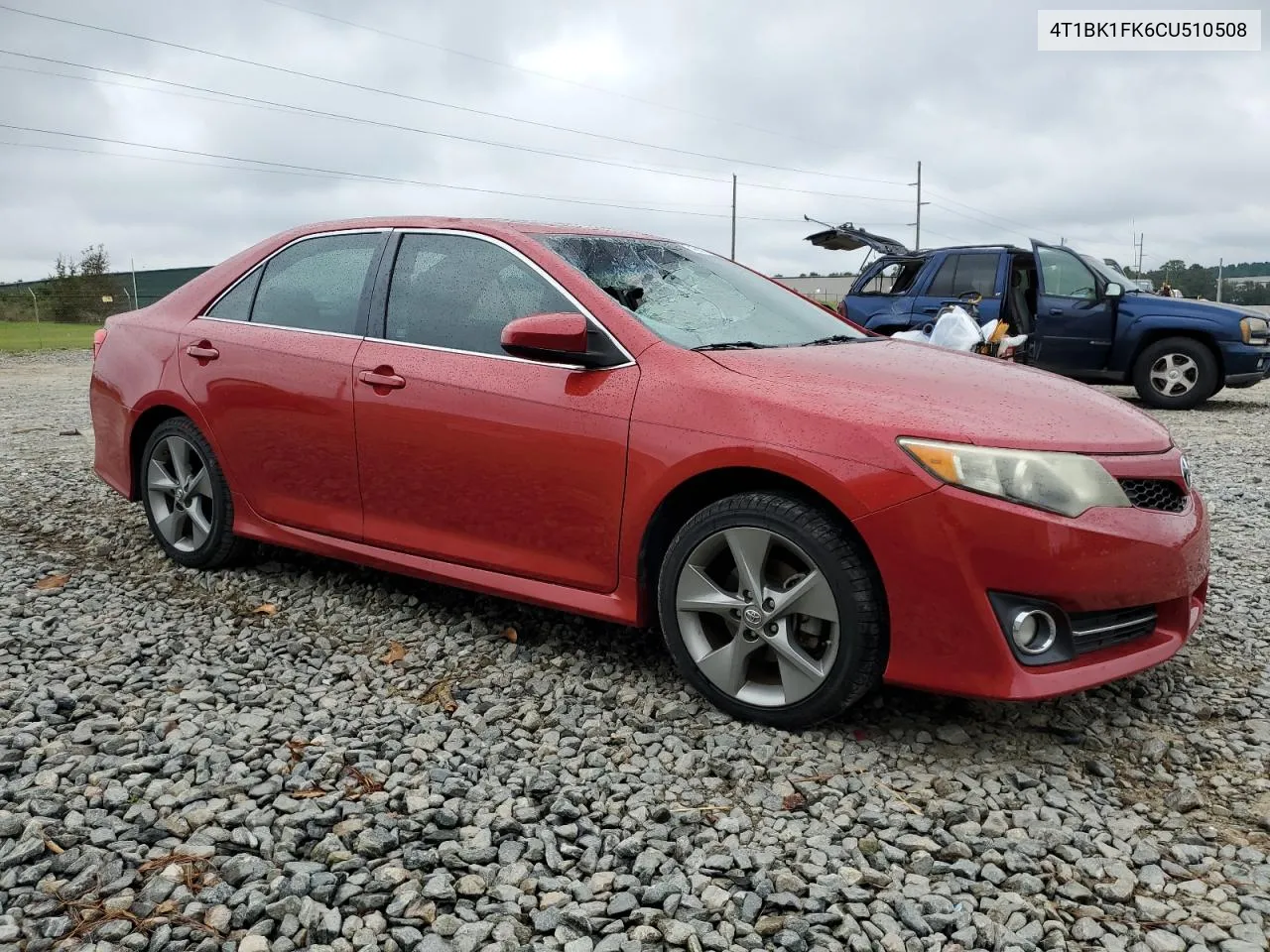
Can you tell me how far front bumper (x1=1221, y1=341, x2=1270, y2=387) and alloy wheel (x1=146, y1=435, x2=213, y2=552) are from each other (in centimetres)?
1022

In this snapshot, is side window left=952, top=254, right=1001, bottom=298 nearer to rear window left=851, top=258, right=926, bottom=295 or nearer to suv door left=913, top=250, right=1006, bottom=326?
suv door left=913, top=250, right=1006, bottom=326

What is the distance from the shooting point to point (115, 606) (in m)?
3.99

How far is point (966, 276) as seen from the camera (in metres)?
10.9

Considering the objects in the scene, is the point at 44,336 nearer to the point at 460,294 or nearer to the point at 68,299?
the point at 68,299

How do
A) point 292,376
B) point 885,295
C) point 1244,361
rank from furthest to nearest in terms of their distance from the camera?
1. point 885,295
2. point 1244,361
3. point 292,376

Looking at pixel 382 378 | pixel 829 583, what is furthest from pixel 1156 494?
pixel 382 378

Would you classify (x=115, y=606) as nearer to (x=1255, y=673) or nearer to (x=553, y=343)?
(x=553, y=343)

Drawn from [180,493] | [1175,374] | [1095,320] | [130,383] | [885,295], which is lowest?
[180,493]

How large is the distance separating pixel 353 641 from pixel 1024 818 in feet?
7.67

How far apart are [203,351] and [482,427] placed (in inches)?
63.0

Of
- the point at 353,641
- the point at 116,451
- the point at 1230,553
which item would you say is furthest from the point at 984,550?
the point at 116,451

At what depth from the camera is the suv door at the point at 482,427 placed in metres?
3.12

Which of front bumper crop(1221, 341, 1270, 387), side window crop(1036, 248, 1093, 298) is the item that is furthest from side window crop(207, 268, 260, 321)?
front bumper crop(1221, 341, 1270, 387)

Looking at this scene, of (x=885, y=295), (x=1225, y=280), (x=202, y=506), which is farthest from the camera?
(x=1225, y=280)
